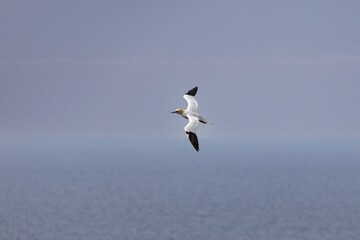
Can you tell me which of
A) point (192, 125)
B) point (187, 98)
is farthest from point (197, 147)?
point (187, 98)

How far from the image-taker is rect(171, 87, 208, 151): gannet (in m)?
22.2

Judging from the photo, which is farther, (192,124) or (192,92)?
(192,92)

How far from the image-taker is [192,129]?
22750mm

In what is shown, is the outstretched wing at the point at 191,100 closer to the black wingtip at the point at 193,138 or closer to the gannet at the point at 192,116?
the gannet at the point at 192,116

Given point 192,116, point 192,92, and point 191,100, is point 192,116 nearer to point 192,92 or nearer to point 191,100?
point 191,100

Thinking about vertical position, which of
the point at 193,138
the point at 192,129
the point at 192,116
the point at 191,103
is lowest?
the point at 193,138

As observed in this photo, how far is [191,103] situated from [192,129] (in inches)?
176

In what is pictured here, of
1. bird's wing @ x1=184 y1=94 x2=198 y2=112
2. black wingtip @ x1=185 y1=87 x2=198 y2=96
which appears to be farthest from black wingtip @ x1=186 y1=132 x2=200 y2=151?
black wingtip @ x1=185 y1=87 x2=198 y2=96

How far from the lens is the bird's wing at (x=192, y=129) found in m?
21.9

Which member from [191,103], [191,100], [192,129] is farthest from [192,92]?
[192,129]

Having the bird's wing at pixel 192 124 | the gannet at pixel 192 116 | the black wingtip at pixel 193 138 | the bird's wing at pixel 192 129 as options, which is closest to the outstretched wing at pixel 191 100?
the gannet at pixel 192 116

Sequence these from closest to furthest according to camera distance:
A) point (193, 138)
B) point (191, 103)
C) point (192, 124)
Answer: point (193, 138)
point (192, 124)
point (191, 103)

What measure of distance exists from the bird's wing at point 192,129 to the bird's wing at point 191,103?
2.08 m

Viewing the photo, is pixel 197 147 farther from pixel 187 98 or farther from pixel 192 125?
pixel 187 98
